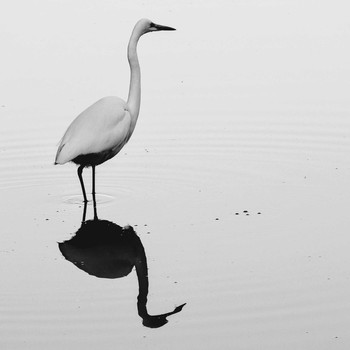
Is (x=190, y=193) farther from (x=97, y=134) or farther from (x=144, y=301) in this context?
(x=144, y=301)

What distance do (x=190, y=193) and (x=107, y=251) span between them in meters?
1.66

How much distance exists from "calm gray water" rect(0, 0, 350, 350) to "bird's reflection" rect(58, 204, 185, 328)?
0.02 m

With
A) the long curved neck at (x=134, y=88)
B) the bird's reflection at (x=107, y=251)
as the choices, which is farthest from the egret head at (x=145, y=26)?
the bird's reflection at (x=107, y=251)

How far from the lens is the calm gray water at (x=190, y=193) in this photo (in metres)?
6.61

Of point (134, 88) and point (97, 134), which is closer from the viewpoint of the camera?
point (97, 134)

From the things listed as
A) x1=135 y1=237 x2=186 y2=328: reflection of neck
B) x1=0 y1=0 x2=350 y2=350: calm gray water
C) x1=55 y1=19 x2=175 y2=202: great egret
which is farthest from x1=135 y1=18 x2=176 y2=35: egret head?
x1=135 y1=237 x2=186 y2=328: reflection of neck

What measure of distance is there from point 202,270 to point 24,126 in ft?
17.1

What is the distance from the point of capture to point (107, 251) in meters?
8.10

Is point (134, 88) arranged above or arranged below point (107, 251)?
above

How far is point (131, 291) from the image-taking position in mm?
7156

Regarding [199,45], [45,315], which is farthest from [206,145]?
[199,45]

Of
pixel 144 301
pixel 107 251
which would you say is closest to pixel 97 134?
pixel 107 251

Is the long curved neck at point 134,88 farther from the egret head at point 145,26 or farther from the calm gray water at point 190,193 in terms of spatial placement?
the calm gray water at point 190,193

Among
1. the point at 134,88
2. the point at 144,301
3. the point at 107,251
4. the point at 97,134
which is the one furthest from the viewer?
the point at 134,88
